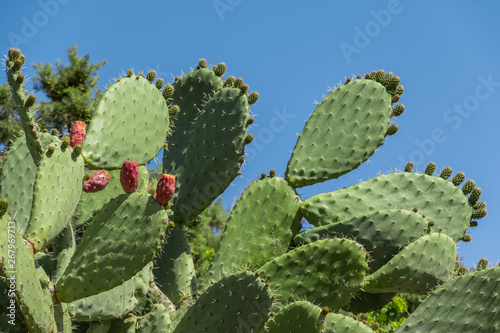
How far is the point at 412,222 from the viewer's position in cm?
301

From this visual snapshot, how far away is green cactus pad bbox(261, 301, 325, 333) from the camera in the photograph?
2389 mm

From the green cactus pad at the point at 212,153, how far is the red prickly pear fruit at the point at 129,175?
2.30 feet

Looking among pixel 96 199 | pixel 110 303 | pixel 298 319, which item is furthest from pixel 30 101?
pixel 298 319

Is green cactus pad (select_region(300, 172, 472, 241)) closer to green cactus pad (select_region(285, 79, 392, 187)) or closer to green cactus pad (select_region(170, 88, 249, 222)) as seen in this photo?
green cactus pad (select_region(285, 79, 392, 187))

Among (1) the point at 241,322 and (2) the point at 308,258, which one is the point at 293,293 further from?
(1) the point at 241,322

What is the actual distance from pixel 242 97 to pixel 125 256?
1194 mm

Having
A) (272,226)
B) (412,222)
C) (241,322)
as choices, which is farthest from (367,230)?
(241,322)

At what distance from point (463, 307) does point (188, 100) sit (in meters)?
1.97

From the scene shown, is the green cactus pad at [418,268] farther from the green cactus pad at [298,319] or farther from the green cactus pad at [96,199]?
the green cactus pad at [96,199]

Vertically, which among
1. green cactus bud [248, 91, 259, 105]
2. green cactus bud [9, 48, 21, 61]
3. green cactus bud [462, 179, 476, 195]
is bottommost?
green cactus bud [462, 179, 476, 195]

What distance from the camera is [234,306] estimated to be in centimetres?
238

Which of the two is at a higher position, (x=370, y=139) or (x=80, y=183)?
(x=370, y=139)

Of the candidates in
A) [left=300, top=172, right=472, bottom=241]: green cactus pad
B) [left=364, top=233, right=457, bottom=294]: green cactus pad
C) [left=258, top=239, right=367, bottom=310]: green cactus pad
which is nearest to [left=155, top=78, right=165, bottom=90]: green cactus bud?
[left=300, top=172, right=472, bottom=241]: green cactus pad

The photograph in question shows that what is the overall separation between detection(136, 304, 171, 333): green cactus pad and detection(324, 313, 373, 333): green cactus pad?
2.70ft
